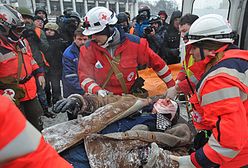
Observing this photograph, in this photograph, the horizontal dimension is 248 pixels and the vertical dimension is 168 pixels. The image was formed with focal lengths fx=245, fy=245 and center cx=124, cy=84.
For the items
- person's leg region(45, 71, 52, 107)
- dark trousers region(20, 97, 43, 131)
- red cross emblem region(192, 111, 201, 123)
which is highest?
red cross emblem region(192, 111, 201, 123)


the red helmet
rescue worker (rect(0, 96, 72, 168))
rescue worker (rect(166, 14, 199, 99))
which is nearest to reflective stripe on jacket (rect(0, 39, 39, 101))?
the red helmet

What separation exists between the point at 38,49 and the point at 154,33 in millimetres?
2224

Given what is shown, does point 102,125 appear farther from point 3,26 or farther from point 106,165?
point 3,26

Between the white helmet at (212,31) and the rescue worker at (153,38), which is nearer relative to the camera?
the white helmet at (212,31)

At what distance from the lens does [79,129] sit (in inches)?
73.9

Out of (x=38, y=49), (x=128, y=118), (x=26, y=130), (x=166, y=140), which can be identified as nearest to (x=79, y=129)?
(x=128, y=118)

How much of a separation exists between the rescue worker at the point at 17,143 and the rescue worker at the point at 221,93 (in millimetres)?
924

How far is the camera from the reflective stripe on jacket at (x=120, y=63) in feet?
8.59

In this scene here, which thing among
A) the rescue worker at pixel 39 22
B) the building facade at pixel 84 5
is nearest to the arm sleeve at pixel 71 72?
the rescue worker at pixel 39 22

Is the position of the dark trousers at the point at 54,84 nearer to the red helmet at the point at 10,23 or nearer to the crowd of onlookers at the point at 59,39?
the crowd of onlookers at the point at 59,39

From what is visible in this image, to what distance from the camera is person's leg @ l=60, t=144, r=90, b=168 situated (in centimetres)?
170

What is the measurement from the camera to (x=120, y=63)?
262 cm

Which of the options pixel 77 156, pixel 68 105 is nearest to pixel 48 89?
pixel 68 105

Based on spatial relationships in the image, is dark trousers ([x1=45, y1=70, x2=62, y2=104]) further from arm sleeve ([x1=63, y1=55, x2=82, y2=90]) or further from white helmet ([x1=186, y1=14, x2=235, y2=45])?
white helmet ([x1=186, y1=14, x2=235, y2=45])
